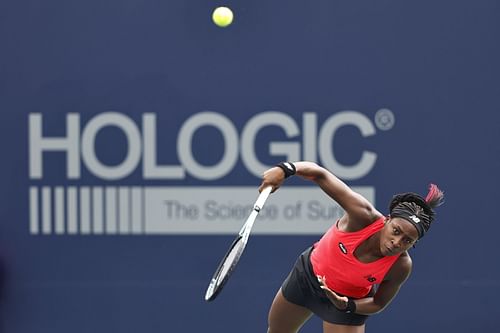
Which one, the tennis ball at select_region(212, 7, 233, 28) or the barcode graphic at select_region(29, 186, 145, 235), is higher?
the tennis ball at select_region(212, 7, 233, 28)

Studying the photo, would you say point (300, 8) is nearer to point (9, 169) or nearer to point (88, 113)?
point (88, 113)

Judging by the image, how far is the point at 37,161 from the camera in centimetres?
530

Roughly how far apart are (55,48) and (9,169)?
703 mm

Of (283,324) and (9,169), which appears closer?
(283,324)

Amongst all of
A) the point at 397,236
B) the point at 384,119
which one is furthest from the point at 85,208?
the point at 397,236

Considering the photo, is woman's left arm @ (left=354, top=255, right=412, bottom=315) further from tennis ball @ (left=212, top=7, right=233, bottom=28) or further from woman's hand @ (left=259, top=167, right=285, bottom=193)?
tennis ball @ (left=212, top=7, right=233, bottom=28)

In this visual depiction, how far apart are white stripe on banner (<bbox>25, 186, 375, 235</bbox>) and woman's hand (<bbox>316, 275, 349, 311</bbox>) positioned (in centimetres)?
112

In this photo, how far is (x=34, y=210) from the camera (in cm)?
534

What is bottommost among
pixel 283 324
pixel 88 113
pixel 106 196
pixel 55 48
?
pixel 283 324

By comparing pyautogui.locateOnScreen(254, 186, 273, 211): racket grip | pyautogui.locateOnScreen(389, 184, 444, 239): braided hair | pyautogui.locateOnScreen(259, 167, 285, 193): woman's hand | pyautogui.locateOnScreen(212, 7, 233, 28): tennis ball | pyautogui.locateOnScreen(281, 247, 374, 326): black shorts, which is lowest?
pyautogui.locateOnScreen(281, 247, 374, 326): black shorts

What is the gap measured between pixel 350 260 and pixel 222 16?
1620 millimetres

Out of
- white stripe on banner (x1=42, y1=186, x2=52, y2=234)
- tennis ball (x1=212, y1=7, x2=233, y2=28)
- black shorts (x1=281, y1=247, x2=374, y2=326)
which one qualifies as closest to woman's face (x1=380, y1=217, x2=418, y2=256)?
black shorts (x1=281, y1=247, x2=374, y2=326)

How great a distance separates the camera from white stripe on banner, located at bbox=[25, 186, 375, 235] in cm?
526

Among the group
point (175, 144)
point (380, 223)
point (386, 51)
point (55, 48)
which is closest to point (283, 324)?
point (380, 223)
